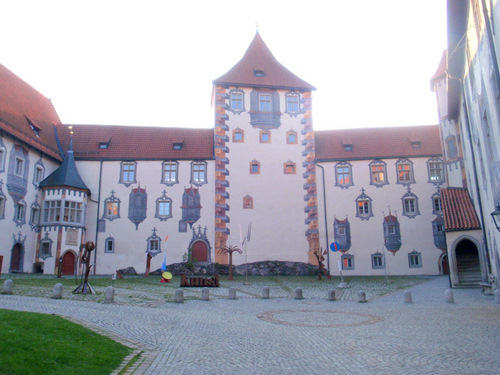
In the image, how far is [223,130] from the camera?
125ft

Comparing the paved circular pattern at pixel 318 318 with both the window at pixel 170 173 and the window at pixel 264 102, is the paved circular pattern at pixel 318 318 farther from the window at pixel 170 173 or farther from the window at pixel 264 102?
the window at pixel 264 102

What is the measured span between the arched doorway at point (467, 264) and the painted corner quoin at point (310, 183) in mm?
12582

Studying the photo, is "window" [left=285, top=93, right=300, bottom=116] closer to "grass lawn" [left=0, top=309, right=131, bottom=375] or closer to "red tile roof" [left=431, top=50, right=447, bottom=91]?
"red tile roof" [left=431, top=50, right=447, bottom=91]

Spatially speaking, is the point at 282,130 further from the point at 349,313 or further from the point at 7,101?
the point at 349,313

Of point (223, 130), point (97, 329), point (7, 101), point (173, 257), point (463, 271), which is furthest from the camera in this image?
point (223, 130)

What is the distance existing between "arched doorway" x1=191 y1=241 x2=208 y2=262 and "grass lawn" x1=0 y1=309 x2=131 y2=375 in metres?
25.5

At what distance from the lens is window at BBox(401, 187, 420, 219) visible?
3688cm

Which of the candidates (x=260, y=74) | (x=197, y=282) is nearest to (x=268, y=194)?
(x=260, y=74)

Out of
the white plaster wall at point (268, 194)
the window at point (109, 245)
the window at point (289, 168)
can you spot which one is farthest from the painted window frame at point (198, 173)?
the window at point (109, 245)

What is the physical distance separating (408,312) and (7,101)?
98.7 feet

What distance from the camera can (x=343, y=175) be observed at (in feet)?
125

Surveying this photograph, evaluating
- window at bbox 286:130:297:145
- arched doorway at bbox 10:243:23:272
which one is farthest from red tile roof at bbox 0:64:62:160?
window at bbox 286:130:297:145

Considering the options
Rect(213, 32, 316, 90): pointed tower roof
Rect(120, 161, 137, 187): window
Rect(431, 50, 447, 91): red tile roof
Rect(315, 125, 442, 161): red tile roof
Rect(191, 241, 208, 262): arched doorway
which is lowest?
Rect(191, 241, 208, 262): arched doorway

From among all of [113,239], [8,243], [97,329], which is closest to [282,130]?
[113,239]
